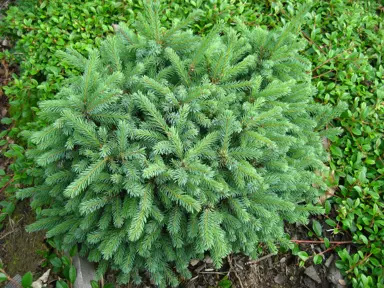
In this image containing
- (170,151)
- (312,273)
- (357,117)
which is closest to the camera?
(170,151)

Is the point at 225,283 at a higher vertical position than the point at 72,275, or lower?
lower

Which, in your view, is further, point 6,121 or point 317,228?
point 6,121

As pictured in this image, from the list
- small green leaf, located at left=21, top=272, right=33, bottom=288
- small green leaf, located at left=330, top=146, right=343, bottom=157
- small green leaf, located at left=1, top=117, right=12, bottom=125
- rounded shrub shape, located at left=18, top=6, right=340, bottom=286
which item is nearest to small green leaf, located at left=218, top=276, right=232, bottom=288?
rounded shrub shape, located at left=18, top=6, right=340, bottom=286

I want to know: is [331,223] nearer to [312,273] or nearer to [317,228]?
[317,228]

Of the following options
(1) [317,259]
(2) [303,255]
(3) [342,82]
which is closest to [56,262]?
(2) [303,255]

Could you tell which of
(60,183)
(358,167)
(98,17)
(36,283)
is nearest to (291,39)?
(358,167)

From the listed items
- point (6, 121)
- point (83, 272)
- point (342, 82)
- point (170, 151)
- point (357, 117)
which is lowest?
point (83, 272)

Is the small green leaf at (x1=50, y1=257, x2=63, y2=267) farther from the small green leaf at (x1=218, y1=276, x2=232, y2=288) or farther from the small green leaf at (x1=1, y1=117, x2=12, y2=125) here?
the small green leaf at (x1=1, y1=117, x2=12, y2=125)
